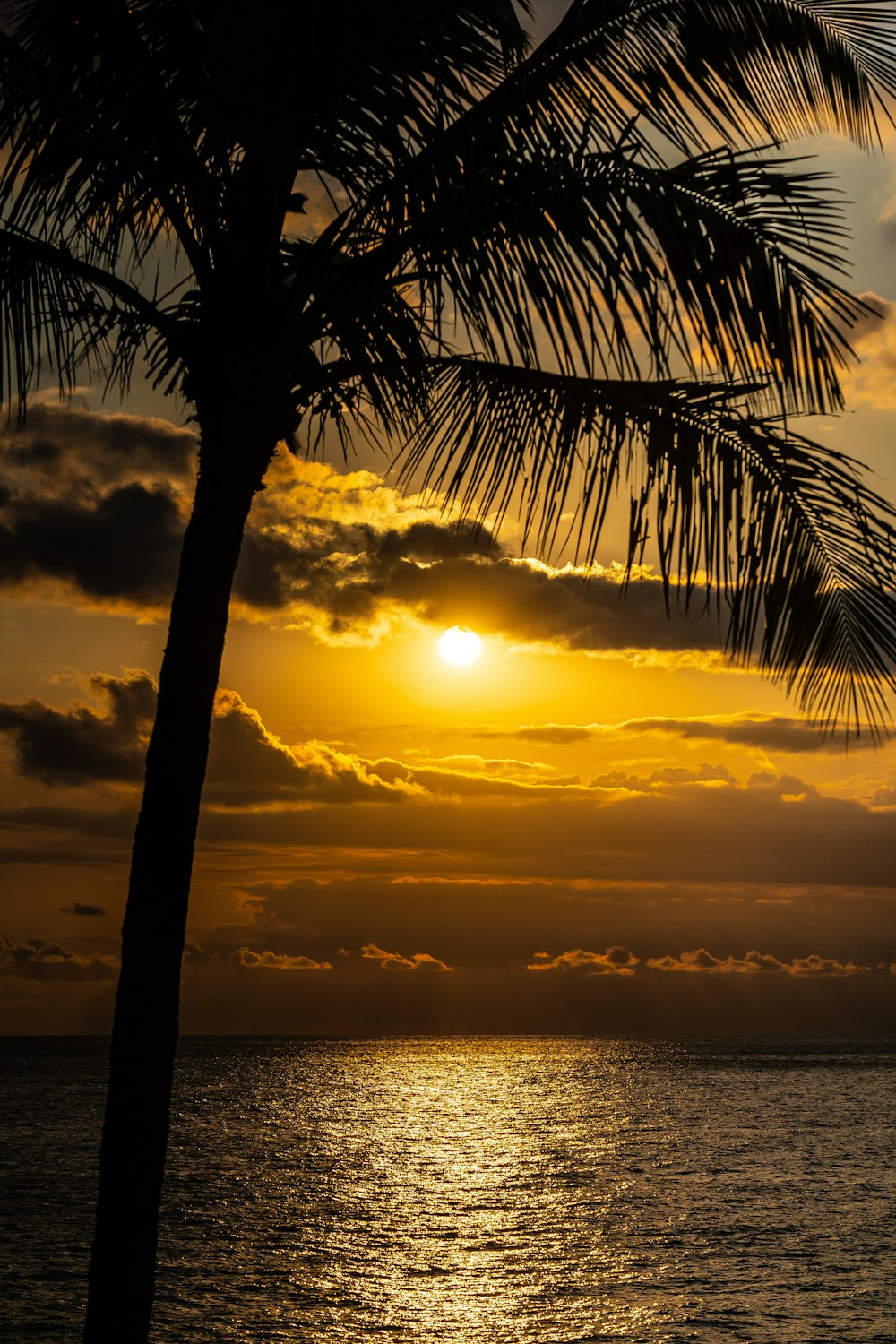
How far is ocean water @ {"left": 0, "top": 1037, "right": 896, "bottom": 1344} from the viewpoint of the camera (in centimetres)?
1991

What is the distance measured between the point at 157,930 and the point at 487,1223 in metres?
29.6

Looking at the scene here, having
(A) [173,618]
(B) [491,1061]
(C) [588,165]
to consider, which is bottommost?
(B) [491,1061]

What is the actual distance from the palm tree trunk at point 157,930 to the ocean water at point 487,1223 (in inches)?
613

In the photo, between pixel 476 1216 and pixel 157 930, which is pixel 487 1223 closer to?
pixel 476 1216

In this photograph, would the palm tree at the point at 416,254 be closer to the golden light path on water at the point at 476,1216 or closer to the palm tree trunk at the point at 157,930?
the palm tree trunk at the point at 157,930

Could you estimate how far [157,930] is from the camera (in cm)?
483

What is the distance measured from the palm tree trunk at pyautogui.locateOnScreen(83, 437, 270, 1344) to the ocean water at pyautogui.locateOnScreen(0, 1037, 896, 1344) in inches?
613

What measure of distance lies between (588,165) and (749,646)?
214cm

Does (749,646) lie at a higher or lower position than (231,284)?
lower

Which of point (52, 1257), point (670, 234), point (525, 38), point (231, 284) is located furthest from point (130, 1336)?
point (52, 1257)

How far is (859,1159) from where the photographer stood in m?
44.9

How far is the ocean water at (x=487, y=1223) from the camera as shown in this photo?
1991 cm

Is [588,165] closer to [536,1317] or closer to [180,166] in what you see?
[180,166]

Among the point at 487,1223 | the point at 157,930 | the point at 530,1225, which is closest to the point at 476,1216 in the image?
the point at 487,1223
